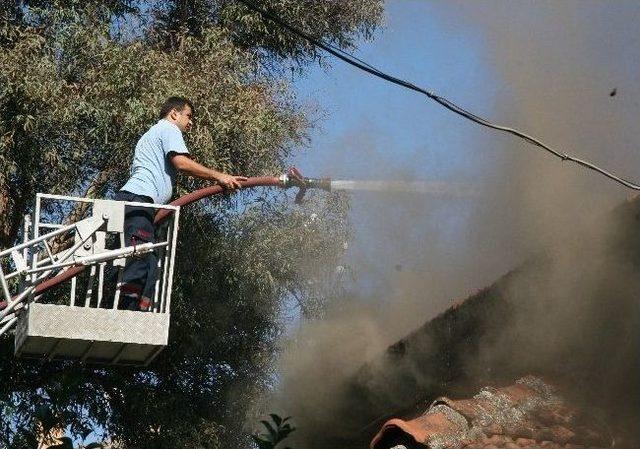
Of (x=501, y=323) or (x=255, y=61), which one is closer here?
(x=501, y=323)

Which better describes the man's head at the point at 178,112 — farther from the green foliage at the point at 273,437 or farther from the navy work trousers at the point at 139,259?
the green foliage at the point at 273,437

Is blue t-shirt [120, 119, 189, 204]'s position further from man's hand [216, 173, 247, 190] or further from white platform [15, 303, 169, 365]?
white platform [15, 303, 169, 365]

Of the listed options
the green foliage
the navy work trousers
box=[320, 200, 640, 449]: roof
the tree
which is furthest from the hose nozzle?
the tree

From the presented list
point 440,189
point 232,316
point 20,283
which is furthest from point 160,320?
point 232,316

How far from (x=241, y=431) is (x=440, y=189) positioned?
208 inches

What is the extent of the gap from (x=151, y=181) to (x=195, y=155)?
4.74 metres

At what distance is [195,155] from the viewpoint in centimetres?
1231

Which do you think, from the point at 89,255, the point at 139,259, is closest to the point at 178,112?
the point at 139,259

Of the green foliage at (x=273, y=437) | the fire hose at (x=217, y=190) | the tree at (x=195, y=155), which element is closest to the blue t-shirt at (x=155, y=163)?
the fire hose at (x=217, y=190)

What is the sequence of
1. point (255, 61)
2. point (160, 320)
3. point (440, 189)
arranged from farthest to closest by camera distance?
point (255, 61)
point (440, 189)
point (160, 320)

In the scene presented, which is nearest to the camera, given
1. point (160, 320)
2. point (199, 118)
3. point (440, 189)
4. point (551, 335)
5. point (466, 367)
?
point (160, 320)

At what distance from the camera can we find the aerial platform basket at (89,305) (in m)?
6.85

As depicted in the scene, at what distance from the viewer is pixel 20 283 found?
23.2 feet

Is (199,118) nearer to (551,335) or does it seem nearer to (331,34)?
(331,34)
